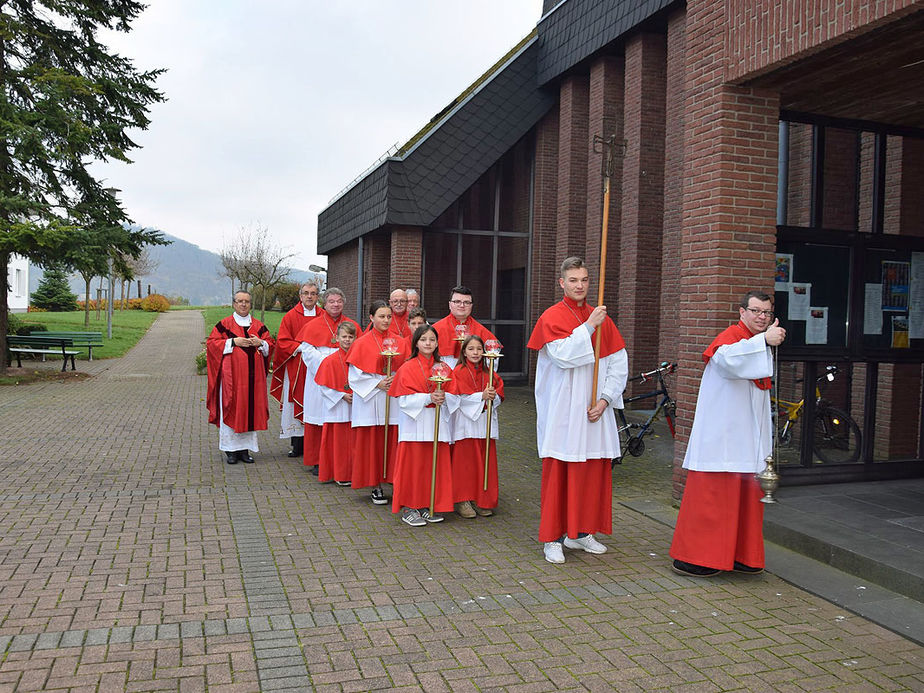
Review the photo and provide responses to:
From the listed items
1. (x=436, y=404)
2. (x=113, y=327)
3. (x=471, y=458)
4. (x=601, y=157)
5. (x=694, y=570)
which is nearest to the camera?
(x=694, y=570)

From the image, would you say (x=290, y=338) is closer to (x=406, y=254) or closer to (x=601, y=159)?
(x=406, y=254)

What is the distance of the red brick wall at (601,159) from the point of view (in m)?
15.4

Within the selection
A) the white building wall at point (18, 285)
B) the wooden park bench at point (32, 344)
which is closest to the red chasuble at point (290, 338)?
the wooden park bench at point (32, 344)

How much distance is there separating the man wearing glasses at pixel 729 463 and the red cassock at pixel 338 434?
3806 mm

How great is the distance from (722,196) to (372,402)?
3770 mm

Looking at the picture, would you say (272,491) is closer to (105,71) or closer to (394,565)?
(394,565)

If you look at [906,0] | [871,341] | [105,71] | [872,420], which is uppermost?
[105,71]

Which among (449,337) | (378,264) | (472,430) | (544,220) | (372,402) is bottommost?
(472,430)

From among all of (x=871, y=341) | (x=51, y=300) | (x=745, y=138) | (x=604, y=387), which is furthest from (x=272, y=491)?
(x=51, y=300)

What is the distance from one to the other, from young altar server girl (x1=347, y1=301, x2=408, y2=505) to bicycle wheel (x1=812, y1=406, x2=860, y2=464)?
420cm

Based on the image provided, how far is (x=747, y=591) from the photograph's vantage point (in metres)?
5.13

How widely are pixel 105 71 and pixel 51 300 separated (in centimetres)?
3079

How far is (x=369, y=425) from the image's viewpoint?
7566 mm

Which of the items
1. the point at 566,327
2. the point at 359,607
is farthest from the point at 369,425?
the point at 359,607
